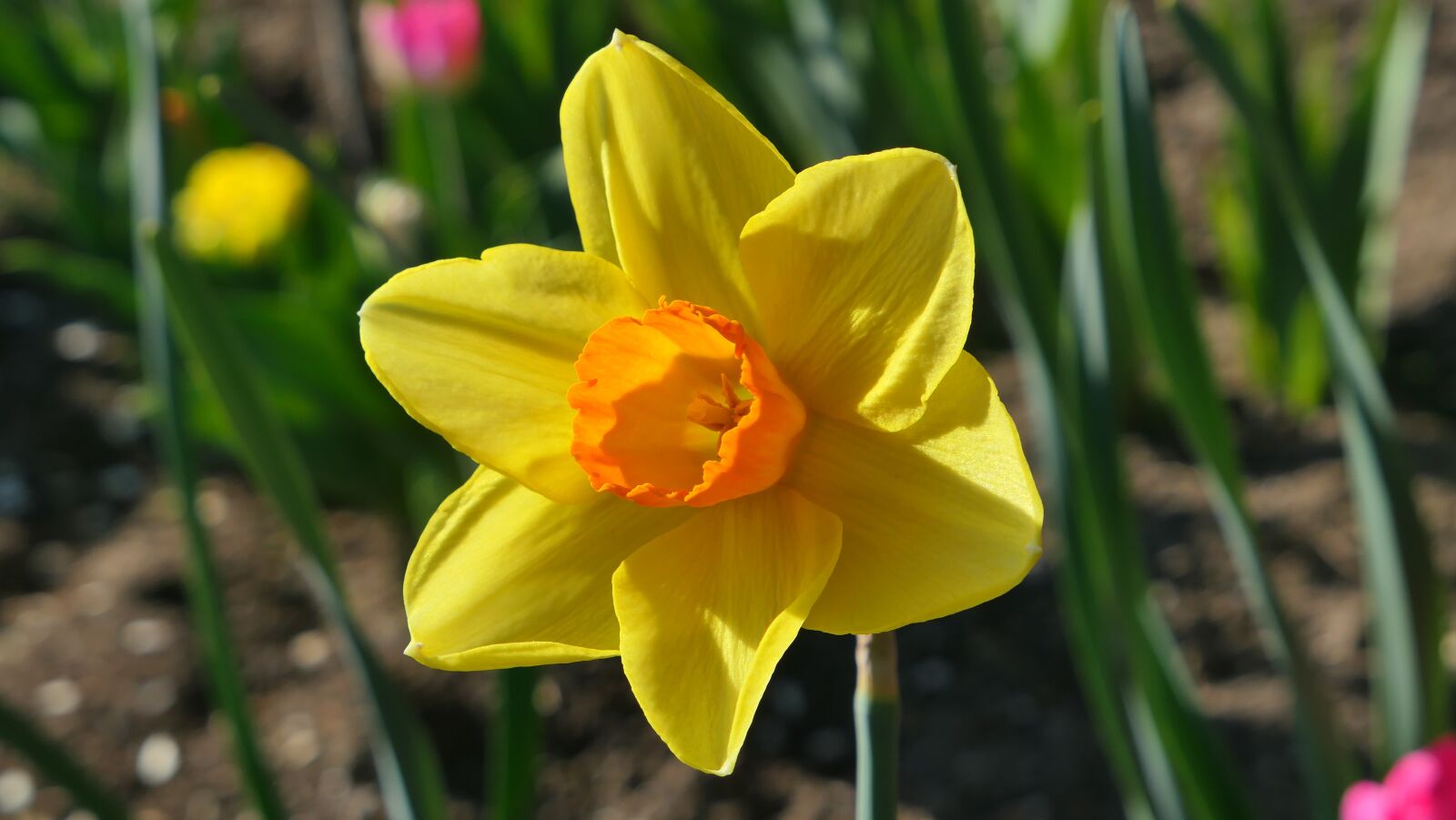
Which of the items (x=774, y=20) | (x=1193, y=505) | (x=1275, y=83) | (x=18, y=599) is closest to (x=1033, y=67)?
(x=1275, y=83)

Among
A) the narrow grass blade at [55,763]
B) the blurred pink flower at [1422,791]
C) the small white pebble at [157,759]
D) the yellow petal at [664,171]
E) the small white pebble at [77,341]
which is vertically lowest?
the small white pebble at [157,759]

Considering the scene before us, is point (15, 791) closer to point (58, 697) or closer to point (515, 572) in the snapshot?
point (58, 697)

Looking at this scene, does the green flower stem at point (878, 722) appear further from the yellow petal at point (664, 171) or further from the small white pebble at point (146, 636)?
the small white pebble at point (146, 636)

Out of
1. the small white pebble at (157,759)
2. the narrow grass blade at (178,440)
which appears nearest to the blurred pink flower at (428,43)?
the narrow grass blade at (178,440)

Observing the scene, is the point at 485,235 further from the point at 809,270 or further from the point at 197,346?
the point at 809,270

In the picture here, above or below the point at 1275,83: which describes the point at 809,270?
above

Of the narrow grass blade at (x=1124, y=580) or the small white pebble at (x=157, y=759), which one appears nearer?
the narrow grass blade at (x=1124, y=580)
